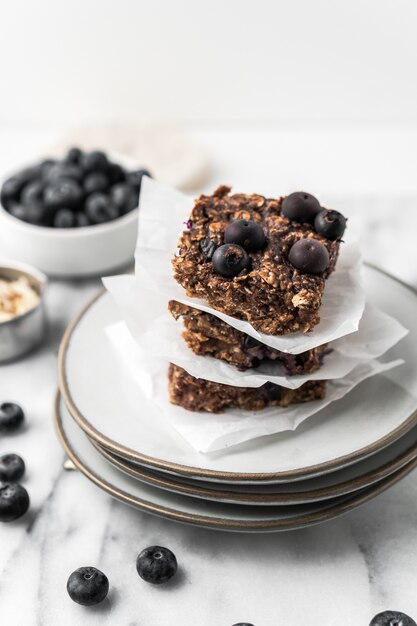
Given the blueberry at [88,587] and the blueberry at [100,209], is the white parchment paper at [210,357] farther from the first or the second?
the blueberry at [100,209]

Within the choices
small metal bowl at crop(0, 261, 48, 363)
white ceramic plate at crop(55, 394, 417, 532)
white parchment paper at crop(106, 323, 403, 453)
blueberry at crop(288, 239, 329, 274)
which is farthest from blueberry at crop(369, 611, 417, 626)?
small metal bowl at crop(0, 261, 48, 363)

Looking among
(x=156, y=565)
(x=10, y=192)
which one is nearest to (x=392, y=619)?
(x=156, y=565)

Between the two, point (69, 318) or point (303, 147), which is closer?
point (69, 318)

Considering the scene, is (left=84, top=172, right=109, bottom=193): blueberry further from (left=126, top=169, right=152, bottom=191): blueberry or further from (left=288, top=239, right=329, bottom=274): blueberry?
(left=288, top=239, right=329, bottom=274): blueberry

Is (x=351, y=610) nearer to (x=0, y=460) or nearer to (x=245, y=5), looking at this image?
(x=0, y=460)

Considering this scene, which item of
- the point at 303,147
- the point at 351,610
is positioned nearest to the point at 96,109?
the point at 303,147

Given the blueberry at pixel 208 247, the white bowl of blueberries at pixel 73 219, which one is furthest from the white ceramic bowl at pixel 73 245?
the blueberry at pixel 208 247
